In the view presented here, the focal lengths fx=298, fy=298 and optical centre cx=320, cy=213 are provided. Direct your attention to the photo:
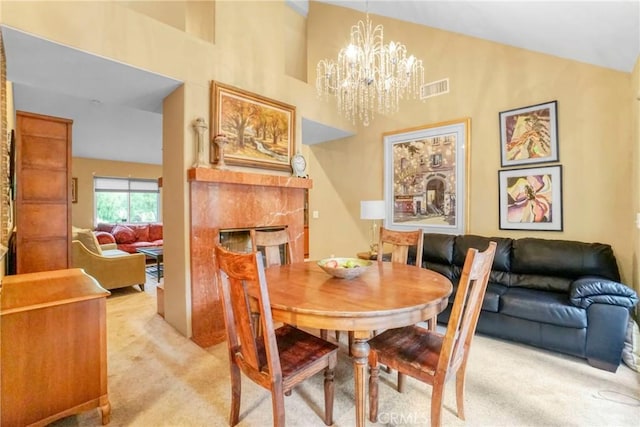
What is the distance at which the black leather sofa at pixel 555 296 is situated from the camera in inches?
88.3

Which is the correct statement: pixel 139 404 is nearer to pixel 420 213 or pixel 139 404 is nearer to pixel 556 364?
pixel 556 364

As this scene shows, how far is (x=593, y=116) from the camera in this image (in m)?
2.91

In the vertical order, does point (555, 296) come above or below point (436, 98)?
below

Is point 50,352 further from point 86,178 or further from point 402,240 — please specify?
point 86,178

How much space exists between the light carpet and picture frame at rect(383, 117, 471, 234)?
5.64 ft

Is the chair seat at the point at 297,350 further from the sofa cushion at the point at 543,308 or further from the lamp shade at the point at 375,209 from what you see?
the lamp shade at the point at 375,209

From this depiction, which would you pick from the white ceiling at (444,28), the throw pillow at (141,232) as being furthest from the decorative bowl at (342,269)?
the throw pillow at (141,232)

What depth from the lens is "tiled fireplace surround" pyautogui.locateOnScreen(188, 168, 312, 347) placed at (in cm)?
280

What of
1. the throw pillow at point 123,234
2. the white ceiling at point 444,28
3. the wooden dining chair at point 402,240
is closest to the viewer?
the white ceiling at point 444,28

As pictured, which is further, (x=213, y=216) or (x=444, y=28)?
(x=444, y=28)

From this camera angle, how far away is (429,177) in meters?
3.97

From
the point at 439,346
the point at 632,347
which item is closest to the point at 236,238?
the point at 439,346

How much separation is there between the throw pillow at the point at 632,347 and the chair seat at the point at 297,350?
7.69ft

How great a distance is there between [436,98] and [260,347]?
3700mm
